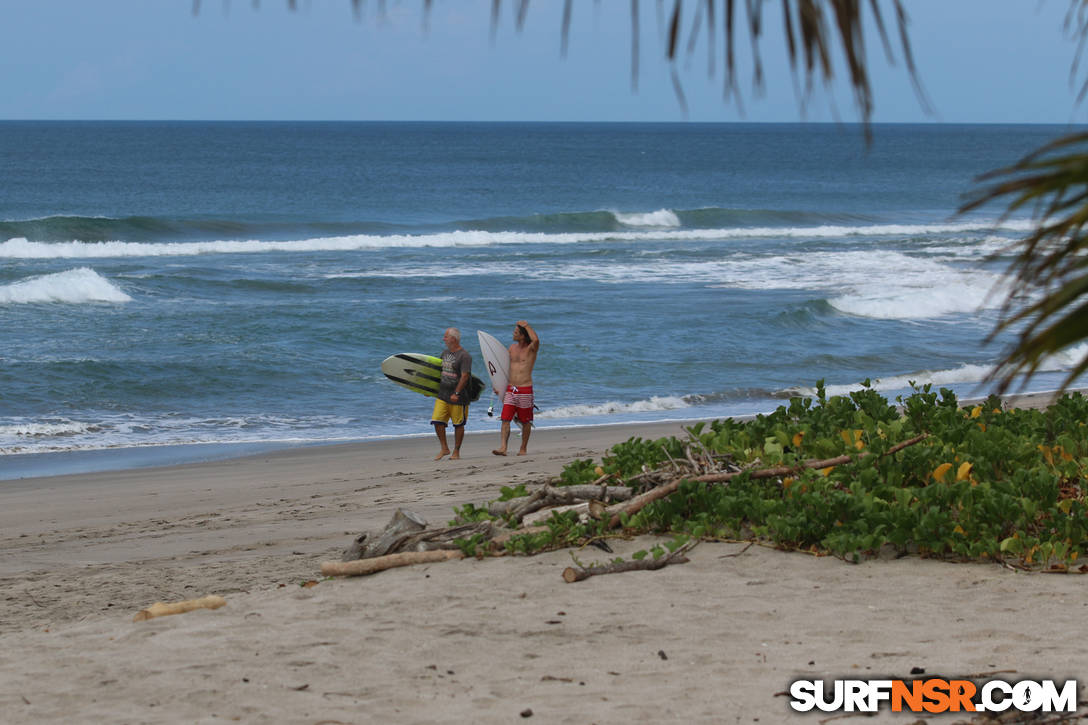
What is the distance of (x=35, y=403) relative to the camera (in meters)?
15.0

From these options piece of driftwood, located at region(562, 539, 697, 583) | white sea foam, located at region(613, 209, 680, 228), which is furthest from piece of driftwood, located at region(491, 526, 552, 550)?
white sea foam, located at region(613, 209, 680, 228)

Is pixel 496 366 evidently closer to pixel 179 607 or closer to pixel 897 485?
pixel 897 485

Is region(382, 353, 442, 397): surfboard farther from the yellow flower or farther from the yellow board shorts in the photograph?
the yellow flower

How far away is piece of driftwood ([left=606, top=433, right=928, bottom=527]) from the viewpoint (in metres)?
6.04

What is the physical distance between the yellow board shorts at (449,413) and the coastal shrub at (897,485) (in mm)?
4668

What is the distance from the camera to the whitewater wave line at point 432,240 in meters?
36.2

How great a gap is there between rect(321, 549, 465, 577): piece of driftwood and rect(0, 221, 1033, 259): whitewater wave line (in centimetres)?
3122

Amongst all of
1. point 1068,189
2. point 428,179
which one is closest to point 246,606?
point 1068,189

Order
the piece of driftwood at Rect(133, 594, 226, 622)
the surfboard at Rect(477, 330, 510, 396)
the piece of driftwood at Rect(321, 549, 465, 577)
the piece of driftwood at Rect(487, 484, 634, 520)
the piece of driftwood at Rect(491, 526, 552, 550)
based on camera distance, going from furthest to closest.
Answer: the surfboard at Rect(477, 330, 510, 396)
the piece of driftwood at Rect(487, 484, 634, 520)
the piece of driftwood at Rect(491, 526, 552, 550)
the piece of driftwood at Rect(321, 549, 465, 577)
the piece of driftwood at Rect(133, 594, 226, 622)

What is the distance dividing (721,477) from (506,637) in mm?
2037

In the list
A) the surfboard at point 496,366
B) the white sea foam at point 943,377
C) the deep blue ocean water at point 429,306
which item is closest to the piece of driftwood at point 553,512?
the deep blue ocean water at point 429,306

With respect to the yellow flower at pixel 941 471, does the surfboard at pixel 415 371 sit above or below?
below

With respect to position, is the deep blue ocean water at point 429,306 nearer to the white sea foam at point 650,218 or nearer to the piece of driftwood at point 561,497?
the white sea foam at point 650,218

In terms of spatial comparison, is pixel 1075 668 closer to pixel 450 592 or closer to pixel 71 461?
pixel 450 592
